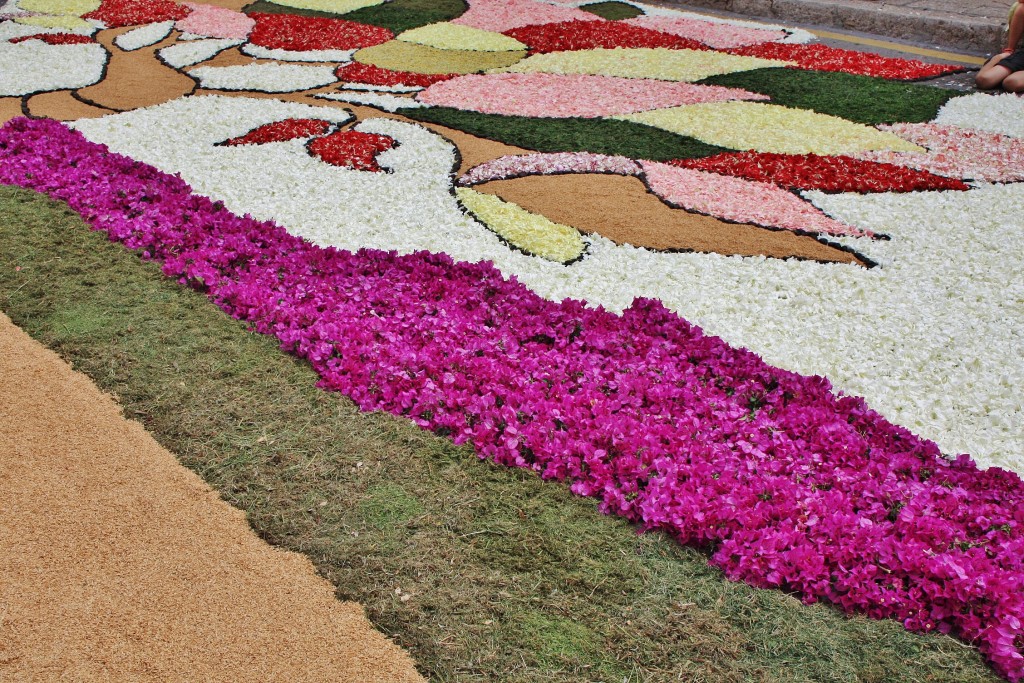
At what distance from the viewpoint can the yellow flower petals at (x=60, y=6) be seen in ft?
42.4

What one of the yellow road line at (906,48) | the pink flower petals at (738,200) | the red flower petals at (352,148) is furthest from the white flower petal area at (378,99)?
the yellow road line at (906,48)

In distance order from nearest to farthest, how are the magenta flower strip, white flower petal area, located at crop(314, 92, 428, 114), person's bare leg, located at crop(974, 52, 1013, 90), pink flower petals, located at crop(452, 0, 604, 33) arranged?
the magenta flower strip < white flower petal area, located at crop(314, 92, 428, 114) < person's bare leg, located at crop(974, 52, 1013, 90) < pink flower petals, located at crop(452, 0, 604, 33)

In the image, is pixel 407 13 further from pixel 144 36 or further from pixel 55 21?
pixel 55 21

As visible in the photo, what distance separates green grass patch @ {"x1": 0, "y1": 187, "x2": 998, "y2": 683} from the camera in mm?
2939

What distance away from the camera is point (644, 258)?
5941mm

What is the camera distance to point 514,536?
11.3 ft

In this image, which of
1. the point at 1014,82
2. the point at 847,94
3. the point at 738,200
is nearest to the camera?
the point at 738,200

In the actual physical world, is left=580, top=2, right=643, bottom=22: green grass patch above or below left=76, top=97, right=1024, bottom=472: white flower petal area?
Answer: above

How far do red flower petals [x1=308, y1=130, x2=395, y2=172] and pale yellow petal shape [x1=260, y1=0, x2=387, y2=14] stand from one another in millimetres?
6677

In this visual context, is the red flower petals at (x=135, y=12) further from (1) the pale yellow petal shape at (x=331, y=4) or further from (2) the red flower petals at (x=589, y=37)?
(2) the red flower petals at (x=589, y=37)

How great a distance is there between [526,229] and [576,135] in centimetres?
241

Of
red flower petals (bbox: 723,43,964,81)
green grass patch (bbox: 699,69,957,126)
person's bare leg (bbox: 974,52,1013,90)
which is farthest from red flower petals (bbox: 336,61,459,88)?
person's bare leg (bbox: 974,52,1013,90)

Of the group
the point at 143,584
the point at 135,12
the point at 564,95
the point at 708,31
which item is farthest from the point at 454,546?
the point at 135,12

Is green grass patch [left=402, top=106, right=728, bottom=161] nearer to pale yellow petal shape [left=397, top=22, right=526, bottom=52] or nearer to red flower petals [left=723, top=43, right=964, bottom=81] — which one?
pale yellow petal shape [left=397, top=22, right=526, bottom=52]
